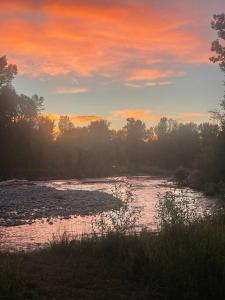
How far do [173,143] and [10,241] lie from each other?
106 meters

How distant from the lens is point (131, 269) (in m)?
9.82

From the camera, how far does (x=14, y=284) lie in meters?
8.14

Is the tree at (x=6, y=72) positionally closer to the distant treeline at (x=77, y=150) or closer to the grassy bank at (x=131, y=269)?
the distant treeline at (x=77, y=150)

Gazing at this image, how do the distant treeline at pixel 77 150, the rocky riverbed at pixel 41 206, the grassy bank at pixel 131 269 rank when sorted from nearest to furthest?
the grassy bank at pixel 131 269, the rocky riverbed at pixel 41 206, the distant treeline at pixel 77 150

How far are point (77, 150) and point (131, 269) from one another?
3078 inches

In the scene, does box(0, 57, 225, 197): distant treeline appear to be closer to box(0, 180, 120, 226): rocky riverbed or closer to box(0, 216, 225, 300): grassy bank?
box(0, 180, 120, 226): rocky riverbed

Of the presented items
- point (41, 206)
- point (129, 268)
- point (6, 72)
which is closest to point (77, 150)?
point (6, 72)

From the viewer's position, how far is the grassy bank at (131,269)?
8516 mm

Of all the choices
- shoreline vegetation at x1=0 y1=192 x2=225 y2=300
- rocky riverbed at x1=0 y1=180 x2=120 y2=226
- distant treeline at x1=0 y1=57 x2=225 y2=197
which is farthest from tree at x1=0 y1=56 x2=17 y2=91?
shoreline vegetation at x1=0 y1=192 x2=225 y2=300

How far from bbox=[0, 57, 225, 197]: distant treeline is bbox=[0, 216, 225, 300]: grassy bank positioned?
33.8 metres

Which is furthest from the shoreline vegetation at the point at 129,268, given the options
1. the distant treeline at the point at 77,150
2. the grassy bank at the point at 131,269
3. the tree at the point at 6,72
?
the tree at the point at 6,72

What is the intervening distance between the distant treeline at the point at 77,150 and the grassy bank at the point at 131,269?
3382 cm

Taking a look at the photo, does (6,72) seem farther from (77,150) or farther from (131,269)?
(131,269)

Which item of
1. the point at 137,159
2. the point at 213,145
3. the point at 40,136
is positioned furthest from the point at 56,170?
the point at 137,159
